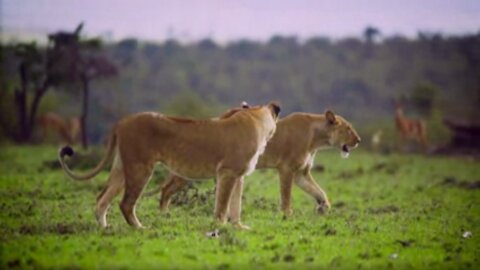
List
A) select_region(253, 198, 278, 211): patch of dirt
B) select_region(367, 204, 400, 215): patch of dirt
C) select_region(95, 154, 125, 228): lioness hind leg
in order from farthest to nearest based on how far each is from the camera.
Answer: select_region(367, 204, 400, 215): patch of dirt, select_region(253, 198, 278, 211): patch of dirt, select_region(95, 154, 125, 228): lioness hind leg

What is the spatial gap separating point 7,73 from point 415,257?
29.3 meters

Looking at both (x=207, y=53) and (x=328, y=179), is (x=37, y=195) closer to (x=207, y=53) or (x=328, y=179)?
(x=328, y=179)

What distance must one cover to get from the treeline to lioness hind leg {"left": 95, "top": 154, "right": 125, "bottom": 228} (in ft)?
97.5

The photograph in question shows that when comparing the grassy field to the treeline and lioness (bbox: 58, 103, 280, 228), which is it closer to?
lioness (bbox: 58, 103, 280, 228)

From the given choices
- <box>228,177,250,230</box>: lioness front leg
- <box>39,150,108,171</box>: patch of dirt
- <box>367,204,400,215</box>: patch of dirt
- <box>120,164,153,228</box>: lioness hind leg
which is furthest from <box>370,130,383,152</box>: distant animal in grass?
<box>120,164,153,228</box>: lioness hind leg

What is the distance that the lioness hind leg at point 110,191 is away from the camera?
10219 millimetres

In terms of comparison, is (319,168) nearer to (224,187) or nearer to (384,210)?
(384,210)

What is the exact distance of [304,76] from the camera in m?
56.7

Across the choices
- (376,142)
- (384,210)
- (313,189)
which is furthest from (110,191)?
(376,142)

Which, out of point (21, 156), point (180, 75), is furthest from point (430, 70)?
point (21, 156)

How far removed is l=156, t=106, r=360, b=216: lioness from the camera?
40.9ft

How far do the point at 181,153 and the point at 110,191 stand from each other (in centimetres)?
95

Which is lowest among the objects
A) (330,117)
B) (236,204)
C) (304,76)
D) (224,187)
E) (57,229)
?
(57,229)

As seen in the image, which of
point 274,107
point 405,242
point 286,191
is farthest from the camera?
point 286,191
